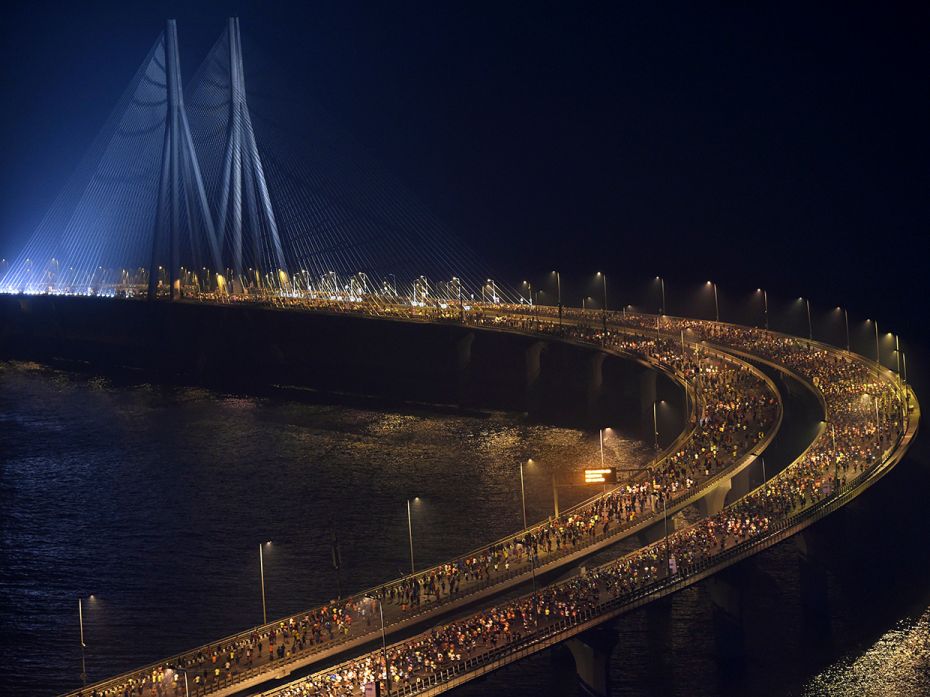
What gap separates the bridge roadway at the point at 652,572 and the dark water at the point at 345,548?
72cm

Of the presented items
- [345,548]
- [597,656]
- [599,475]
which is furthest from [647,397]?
[597,656]

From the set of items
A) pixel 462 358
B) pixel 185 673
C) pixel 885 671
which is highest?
pixel 462 358

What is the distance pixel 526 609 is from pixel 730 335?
32.1 meters

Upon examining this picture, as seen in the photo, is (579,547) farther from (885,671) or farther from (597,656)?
(885,671)

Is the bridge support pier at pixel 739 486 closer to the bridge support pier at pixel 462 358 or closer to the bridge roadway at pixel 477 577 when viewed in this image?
the bridge roadway at pixel 477 577

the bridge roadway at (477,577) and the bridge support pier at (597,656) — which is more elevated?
the bridge roadway at (477,577)

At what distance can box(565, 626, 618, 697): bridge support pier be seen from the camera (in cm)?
2075

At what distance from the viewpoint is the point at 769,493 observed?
25.8 m

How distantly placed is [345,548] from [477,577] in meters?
8.37

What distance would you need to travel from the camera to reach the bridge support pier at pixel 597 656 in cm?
2075

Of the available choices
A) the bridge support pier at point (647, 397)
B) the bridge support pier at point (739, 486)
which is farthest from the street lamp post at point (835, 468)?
the bridge support pier at point (647, 397)

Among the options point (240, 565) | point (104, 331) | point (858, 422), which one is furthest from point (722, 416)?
point (104, 331)

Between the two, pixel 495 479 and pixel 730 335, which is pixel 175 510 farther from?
pixel 730 335

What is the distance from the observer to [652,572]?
22250 millimetres
